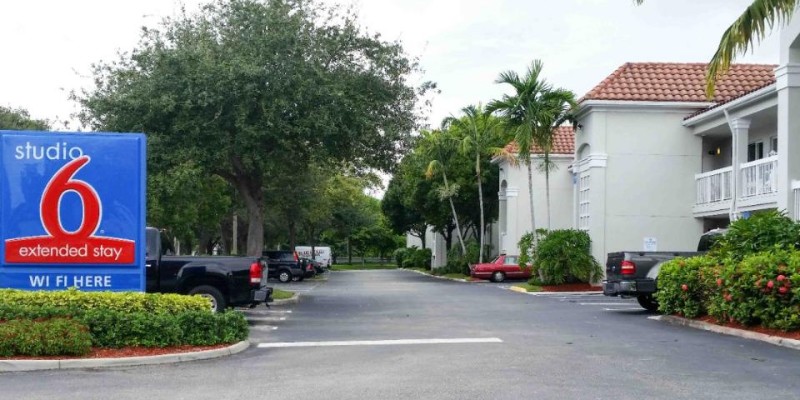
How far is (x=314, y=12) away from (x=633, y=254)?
10372 mm

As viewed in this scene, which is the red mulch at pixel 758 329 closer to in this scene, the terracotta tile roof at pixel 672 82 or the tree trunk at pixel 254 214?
the tree trunk at pixel 254 214

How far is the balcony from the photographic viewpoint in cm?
2506

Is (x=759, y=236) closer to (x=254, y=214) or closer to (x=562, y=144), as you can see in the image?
(x=254, y=214)

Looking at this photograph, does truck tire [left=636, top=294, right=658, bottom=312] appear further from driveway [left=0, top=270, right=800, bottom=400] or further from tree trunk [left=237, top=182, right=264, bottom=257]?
tree trunk [left=237, top=182, right=264, bottom=257]

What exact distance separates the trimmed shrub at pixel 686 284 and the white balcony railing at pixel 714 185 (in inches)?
372

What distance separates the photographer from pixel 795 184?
19.6 m

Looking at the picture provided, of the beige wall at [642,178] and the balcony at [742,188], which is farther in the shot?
the beige wall at [642,178]

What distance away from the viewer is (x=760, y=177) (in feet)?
84.2

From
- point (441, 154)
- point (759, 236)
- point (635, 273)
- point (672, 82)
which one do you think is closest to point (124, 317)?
point (759, 236)

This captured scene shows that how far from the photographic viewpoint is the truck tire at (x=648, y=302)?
21031mm

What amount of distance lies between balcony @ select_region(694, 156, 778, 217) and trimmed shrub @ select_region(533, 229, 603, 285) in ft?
12.3

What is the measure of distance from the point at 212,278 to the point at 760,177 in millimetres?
15901

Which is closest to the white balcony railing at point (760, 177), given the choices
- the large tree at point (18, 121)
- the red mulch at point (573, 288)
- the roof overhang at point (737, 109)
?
the roof overhang at point (737, 109)

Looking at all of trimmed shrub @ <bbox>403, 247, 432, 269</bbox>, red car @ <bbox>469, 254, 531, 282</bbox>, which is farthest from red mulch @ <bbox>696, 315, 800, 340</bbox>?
trimmed shrub @ <bbox>403, 247, 432, 269</bbox>
